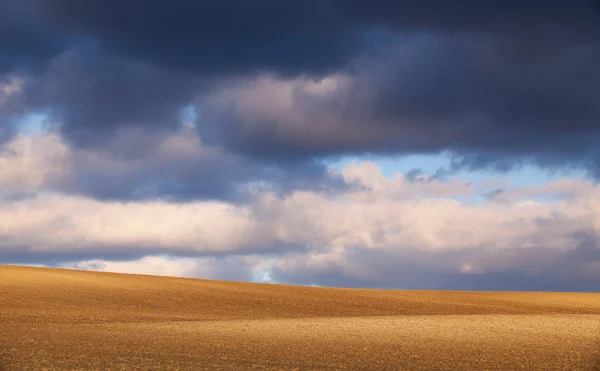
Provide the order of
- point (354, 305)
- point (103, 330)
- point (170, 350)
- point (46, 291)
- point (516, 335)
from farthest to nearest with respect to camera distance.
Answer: point (354, 305), point (46, 291), point (516, 335), point (103, 330), point (170, 350)

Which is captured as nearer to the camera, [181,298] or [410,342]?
[410,342]

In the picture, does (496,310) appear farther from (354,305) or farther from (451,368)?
A: (451,368)

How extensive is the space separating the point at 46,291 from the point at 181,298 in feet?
27.4

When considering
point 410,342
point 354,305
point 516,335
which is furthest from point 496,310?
point 410,342

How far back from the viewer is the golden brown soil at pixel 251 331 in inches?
763

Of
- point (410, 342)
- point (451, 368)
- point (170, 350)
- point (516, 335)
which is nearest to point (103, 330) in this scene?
point (170, 350)

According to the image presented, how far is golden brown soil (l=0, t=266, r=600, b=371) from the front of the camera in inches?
763

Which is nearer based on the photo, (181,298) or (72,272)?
(181,298)

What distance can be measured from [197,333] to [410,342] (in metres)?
7.94

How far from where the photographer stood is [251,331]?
27312 mm

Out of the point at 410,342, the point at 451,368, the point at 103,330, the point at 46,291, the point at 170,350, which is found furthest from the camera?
the point at 46,291

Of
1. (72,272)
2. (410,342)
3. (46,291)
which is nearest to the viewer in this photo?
(410,342)

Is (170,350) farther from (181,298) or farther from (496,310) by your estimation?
(496,310)

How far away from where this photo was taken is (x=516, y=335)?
28438mm
